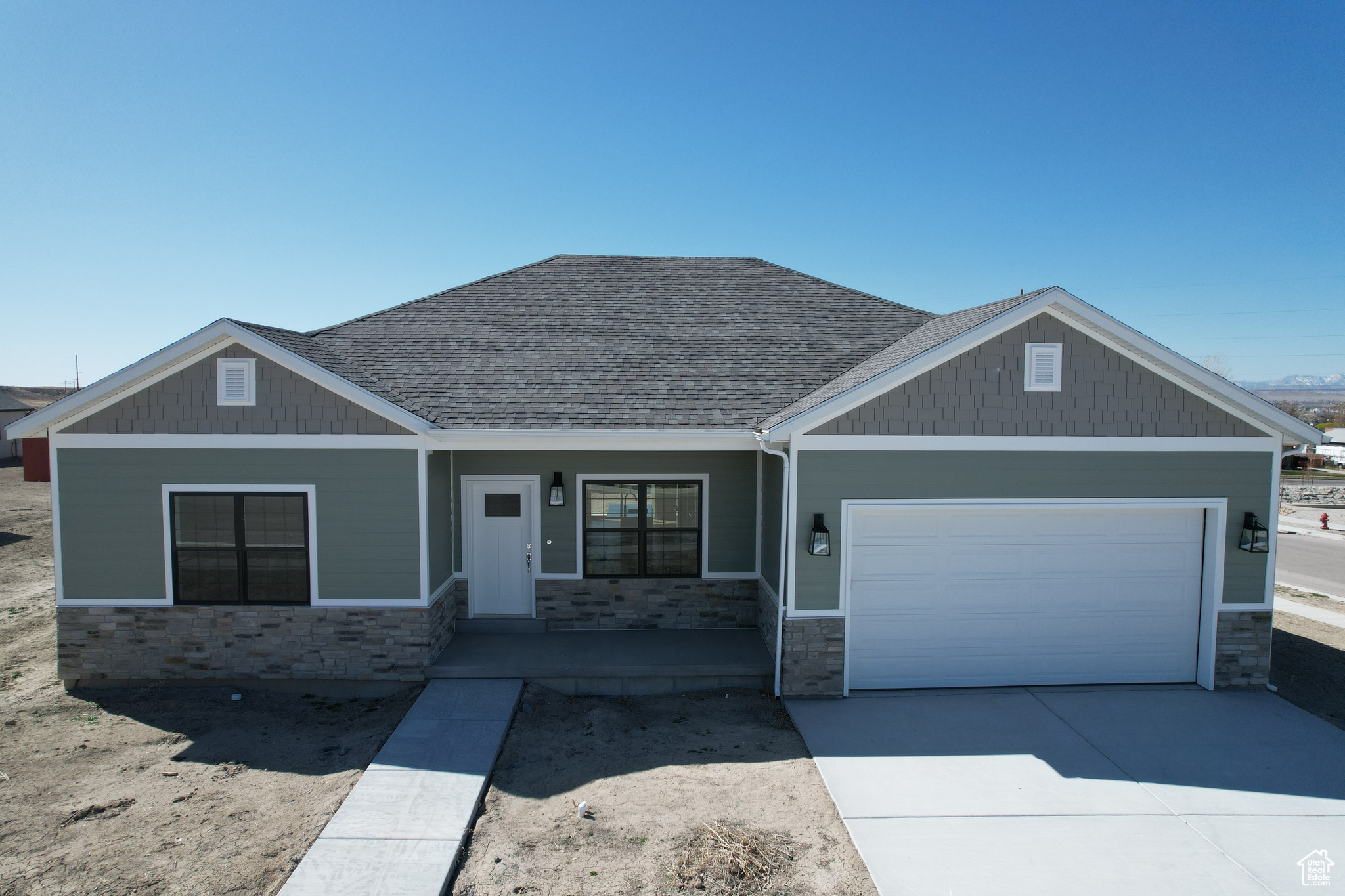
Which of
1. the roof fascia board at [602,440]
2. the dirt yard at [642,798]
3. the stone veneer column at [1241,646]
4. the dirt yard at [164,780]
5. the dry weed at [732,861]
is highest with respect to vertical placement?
the roof fascia board at [602,440]

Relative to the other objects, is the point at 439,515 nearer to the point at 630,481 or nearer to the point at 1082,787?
the point at 630,481

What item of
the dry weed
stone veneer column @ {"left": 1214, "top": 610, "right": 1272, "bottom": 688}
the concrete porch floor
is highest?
stone veneer column @ {"left": 1214, "top": 610, "right": 1272, "bottom": 688}

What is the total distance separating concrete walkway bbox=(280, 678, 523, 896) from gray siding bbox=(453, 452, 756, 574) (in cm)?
232

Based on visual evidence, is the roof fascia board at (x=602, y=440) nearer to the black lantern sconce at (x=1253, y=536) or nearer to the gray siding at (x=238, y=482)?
the gray siding at (x=238, y=482)

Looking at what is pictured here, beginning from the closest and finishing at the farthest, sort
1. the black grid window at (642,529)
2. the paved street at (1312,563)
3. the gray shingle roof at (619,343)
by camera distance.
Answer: the gray shingle roof at (619,343), the black grid window at (642,529), the paved street at (1312,563)

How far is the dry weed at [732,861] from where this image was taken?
505 centimetres

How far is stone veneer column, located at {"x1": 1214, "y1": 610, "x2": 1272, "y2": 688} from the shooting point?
848 centimetres

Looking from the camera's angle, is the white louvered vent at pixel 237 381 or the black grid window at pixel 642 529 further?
the black grid window at pixel 642 529

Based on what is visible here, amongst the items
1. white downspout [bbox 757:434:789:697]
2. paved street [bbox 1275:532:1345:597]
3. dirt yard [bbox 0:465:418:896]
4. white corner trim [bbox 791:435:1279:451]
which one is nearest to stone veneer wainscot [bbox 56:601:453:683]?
dirt yard [bbox 0:465:418:896]

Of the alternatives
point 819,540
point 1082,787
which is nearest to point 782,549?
point 819,540

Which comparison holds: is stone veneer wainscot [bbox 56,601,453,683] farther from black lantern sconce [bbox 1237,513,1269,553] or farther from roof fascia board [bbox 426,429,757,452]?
black lantern sconce [bbox 1237,513,1269,553]

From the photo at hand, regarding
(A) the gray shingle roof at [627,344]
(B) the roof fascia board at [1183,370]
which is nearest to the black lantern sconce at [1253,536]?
(B) the roof fascia board at [1183,370]

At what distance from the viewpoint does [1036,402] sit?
8.09 meters

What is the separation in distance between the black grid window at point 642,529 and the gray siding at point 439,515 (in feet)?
6.00
